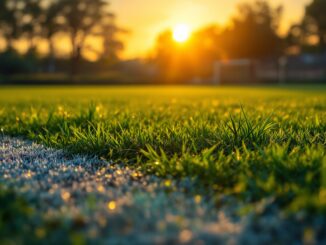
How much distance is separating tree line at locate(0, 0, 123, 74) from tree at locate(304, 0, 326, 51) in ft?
87.5

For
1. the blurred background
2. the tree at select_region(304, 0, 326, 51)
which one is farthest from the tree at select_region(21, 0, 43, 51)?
the tree at select_region(304, 0, 326, 51)

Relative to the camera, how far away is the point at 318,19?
52.5m

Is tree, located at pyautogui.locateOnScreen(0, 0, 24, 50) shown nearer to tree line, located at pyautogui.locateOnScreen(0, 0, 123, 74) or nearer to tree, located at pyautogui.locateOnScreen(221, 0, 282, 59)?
tree line, located at pyautogui.locateOnScreen(0, 0, 123, 74)

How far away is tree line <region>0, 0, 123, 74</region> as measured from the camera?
46219 millimetres

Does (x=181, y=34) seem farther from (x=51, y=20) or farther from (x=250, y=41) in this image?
(x=51, y=20)

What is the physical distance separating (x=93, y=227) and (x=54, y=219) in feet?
0.57

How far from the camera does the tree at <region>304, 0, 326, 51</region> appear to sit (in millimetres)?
52125

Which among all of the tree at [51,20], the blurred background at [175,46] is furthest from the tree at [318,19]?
the tree at [51,20]

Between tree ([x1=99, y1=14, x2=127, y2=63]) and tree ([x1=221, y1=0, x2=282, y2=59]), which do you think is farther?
tree ([x1=221, y1=0, x2=282, y2=59])

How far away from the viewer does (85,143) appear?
9.90ft

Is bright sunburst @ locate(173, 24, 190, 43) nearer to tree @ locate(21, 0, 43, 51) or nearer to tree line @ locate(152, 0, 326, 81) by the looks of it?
tree line @ locate(152, 0, 326, 81)

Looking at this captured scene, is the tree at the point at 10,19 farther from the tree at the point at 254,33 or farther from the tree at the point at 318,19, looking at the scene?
the tree at the point at 318,19

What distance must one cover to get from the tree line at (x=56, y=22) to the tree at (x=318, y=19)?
26.7 m

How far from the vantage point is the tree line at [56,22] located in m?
46.2
